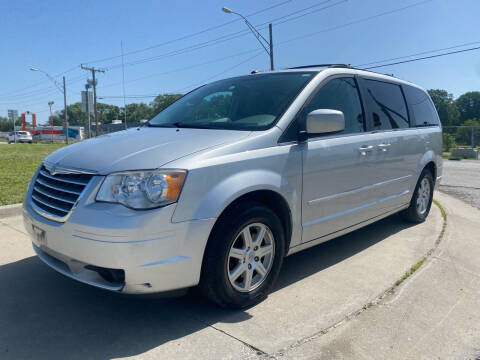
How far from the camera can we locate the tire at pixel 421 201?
5328mm

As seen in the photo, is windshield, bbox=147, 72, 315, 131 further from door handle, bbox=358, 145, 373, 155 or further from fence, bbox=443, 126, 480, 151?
fence, bbox=443, 126, 480, 151

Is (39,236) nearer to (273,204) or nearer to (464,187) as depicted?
(273,204)

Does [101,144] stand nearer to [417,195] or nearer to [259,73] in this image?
[259,73]

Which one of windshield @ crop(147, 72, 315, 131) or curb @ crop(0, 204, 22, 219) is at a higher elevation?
windshield @ crop(147, 72, 315, 131)

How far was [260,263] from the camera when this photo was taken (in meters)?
3.03

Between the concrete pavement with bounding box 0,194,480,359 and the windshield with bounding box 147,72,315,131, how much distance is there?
145cm

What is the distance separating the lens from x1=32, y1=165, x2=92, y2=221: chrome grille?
2602mm

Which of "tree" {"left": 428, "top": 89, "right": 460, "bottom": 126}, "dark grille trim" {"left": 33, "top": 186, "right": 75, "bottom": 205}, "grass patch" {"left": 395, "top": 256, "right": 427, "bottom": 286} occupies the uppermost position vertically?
"tree" {"left": 428, "top": 89, "right": 460, "bottom": 126}

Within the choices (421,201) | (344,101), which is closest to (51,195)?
(344,101)

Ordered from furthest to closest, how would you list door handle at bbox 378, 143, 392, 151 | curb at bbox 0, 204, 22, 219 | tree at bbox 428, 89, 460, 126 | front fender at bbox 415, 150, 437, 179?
tree at bbox 428, 89, 460, 126
curb at bbox 0, 204, 22, 219
front fender at bbox 415, 150, 437, 179
door handle at bbox 378, 143, 392, 151

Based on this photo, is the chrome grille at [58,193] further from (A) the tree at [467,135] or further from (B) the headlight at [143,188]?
(A) the tree at [467,135]

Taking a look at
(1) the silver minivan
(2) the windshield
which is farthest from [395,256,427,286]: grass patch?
(2) the windshield

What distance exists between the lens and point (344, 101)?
3910mm

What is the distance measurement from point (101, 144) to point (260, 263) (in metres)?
1.55
